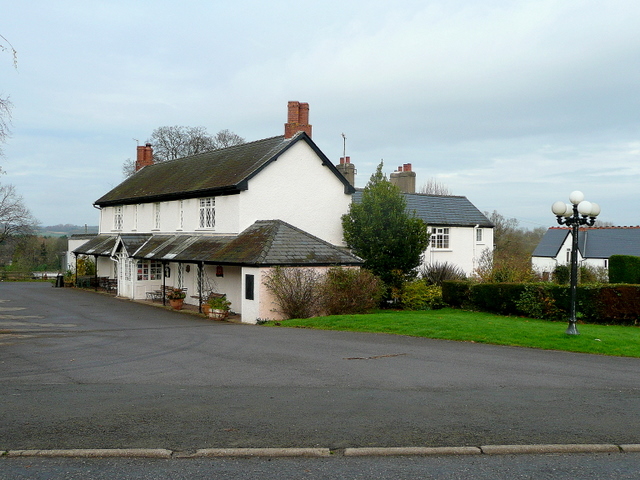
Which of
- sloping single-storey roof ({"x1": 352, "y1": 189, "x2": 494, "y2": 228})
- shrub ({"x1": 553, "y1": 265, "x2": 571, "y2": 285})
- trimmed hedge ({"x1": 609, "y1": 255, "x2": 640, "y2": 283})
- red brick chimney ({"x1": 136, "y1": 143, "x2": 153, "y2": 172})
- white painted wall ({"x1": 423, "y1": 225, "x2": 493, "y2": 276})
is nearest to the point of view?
trimmed hedge ({"x1": 609, "y1": 255, "x2": 640, "y2": 283})

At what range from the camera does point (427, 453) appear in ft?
20.9

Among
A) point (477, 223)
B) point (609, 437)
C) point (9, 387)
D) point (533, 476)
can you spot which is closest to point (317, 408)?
point (533, 476)

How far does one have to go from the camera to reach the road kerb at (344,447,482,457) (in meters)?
6.35

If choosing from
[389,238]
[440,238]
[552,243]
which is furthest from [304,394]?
[552,243]

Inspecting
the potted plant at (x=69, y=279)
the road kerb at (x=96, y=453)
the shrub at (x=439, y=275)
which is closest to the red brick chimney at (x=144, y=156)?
the potted plant at (x=69, y=279)

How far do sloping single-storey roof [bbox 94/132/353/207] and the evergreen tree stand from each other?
2897 mm

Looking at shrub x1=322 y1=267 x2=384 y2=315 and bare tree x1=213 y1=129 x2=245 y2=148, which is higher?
bare tree x1=213 y1=129 x2=245 y2=148

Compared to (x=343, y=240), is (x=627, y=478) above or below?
below

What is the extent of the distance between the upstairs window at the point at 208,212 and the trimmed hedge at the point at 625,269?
791 inches

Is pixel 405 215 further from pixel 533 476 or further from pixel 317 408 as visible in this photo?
pixel 533 476

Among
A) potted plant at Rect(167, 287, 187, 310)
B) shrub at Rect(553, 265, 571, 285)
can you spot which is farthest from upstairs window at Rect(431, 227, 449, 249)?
potted plant at Rect(167, 287, 187, 310)

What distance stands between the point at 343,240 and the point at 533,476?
22.6m

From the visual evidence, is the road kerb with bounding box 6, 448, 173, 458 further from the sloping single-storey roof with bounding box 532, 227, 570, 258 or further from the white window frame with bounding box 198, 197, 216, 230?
the sloping single-storey roof with bounding box 532, 227, 570, 258

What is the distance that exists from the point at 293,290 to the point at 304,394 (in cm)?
1250
